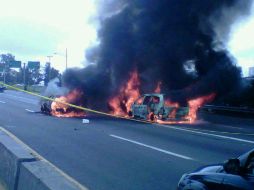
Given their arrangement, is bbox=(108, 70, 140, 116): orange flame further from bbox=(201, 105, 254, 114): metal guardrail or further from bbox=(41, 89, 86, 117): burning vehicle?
bbox=(201, 105, 254, 114): metal guardrail

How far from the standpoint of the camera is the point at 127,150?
39.4 feet

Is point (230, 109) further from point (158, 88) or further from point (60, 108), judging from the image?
point (60, 108)

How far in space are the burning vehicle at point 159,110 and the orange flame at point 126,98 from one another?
2.98 meters

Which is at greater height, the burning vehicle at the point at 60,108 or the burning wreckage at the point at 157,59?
the burning wreckage at the point at 157,59

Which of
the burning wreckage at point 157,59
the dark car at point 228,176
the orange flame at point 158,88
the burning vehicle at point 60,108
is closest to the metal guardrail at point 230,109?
the burning wreckage at point 157,59

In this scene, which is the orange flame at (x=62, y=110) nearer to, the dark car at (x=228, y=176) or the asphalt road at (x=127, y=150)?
the asphalt road at (x=127, y=150)

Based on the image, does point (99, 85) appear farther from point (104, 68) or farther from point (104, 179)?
point (104, 179)

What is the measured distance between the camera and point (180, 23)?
33156mm

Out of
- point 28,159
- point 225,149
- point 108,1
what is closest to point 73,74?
point 108,1

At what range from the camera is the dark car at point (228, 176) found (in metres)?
4.02

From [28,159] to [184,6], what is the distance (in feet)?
96.5

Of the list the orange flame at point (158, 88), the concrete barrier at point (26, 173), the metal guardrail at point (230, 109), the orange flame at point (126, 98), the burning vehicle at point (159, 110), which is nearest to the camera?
the concrete barrier at point (26, 173)

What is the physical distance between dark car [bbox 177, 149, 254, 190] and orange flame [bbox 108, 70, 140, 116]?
21078 mm

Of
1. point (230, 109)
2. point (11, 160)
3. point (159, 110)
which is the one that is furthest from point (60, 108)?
point (11, 160)
